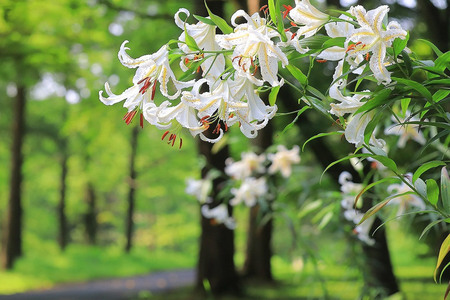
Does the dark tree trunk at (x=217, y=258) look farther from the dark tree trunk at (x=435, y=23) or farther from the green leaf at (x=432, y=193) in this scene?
the green leaf at (x=432, y=193)

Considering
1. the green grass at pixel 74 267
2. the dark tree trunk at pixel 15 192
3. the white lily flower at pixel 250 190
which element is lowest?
the green grass at pixel 74 267

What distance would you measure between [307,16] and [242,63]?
0.14 meters

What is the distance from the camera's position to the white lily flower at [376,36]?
92 cm

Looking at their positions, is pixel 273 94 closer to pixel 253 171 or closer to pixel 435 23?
pixel 253 171

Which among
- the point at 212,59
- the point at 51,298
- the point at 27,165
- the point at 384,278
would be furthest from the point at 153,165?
the point at 212,59

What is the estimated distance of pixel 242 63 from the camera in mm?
966

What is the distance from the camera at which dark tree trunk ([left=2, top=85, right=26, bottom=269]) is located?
1162 cm

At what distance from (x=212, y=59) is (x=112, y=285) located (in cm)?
969

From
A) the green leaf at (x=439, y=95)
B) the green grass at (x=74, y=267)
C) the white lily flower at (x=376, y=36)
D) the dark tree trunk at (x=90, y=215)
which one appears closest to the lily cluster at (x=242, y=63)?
the white lily flower at (x=376, y=36)

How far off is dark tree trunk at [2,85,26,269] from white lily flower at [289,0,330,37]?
1152 centimetres

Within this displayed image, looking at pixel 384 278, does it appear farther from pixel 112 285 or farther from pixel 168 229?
Result: pixel 168 229

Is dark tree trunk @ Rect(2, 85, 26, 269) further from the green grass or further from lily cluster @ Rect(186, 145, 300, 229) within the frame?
lily cluster @ Rect(186, 145, 300, 229)

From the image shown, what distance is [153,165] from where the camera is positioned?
16.3 meters

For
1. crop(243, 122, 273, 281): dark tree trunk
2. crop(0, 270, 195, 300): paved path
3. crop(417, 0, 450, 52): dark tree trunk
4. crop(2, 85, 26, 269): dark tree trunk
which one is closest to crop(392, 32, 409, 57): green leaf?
crop(417, 0, 450, 52): dark tree trunk
